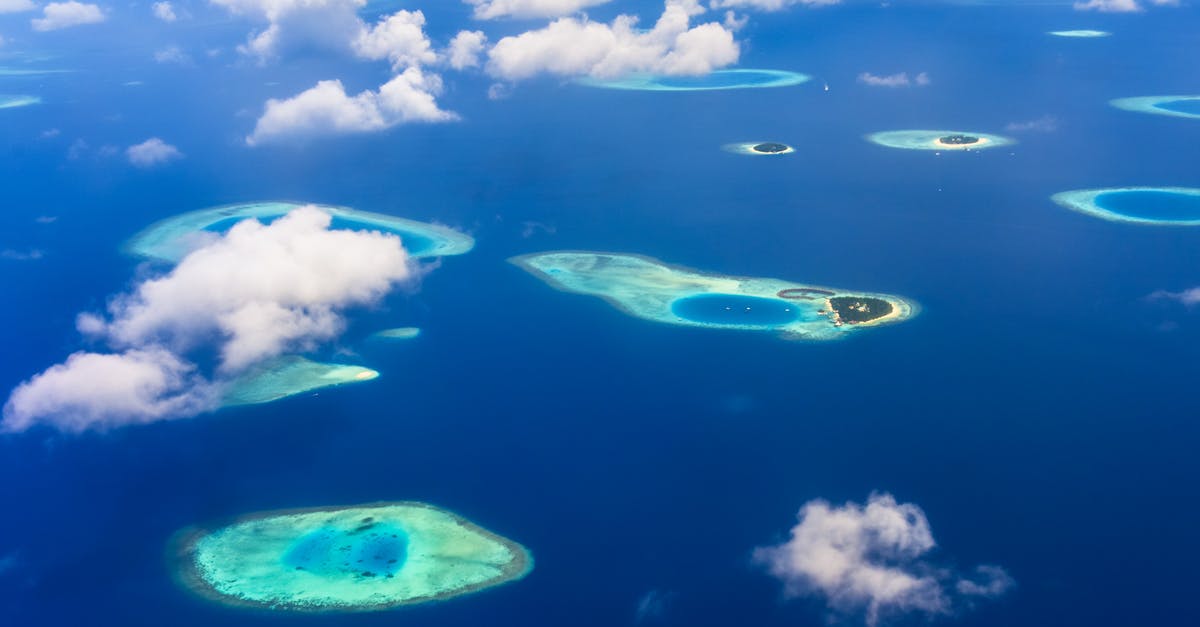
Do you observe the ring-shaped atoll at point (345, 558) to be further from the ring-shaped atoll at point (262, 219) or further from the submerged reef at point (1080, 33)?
the submerged reef at point (1080, 33)

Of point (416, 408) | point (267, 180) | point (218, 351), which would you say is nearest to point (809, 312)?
point (416, 408)

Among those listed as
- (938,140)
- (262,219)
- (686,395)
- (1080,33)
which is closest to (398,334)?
(686,395)

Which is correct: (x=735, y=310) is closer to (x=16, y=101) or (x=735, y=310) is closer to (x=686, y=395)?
(x=686, y=395)

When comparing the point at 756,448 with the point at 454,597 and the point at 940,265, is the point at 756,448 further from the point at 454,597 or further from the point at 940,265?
the point at 940,265

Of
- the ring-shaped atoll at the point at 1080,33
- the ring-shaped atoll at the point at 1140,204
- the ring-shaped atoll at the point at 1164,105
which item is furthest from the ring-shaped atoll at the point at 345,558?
the ring-shaped atoll at the point at 1080,33

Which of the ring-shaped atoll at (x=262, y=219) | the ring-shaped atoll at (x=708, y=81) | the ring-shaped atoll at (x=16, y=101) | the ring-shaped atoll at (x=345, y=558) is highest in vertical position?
the ring-shaped atoll at (x=16, y=101)
